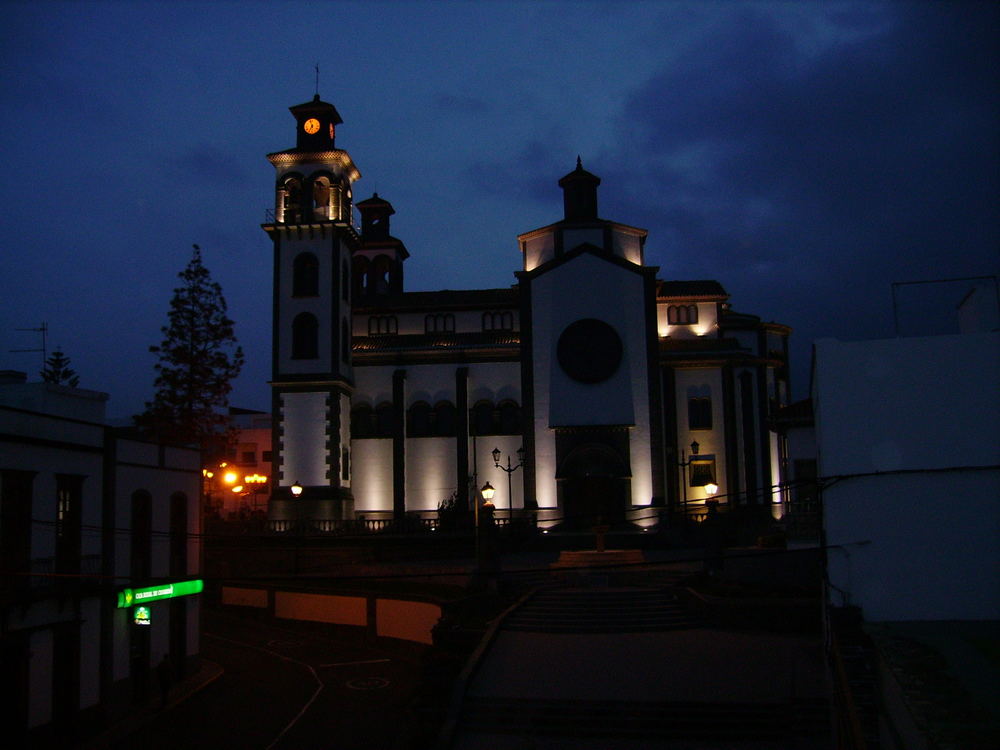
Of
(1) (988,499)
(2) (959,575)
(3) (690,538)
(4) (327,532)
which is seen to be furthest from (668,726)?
(4) (327,532)

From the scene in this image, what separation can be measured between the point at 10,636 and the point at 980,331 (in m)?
20.5

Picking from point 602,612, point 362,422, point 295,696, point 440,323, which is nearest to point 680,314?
point 440,323

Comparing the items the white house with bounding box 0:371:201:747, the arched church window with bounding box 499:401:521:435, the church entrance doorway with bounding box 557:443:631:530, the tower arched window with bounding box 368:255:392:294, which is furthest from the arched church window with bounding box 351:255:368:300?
the white house with bounding box 0:371:201:747

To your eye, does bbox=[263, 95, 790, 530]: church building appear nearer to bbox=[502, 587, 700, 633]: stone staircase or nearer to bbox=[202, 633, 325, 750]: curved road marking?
bbox=[202, 633, 325, 750]: curved road marking

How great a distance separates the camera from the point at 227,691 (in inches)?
1040

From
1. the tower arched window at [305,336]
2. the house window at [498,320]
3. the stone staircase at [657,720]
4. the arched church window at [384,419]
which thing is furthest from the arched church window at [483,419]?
the stone staircase at [657,720]

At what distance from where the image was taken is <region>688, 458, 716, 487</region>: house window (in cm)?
4709

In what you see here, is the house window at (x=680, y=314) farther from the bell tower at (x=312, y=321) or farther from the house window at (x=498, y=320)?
the bell tower at (x=312, y=321)

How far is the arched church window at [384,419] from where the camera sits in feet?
159

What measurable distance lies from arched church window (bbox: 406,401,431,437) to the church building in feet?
0.24

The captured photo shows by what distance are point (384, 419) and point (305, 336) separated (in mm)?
5891

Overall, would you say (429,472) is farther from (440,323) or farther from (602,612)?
(602,612)

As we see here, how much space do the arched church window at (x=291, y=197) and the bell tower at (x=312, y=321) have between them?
0.17ft

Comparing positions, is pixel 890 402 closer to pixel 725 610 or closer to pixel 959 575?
pixel 959 575
